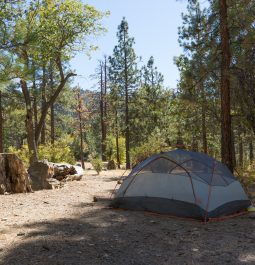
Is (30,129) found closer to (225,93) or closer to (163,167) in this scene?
(225,93)

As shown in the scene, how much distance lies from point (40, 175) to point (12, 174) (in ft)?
5.88

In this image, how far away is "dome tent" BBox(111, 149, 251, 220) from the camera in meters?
7.83

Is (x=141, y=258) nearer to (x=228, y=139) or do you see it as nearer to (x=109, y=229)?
(x=109, y=229)

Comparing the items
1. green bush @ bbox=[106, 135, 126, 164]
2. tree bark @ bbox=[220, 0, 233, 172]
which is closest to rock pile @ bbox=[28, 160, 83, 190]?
tree bark @ bbox=[220, 0, 233, 172]

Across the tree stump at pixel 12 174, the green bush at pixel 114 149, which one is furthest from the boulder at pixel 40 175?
the green bush at pixel 114 149

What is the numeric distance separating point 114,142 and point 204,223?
29.8 metres

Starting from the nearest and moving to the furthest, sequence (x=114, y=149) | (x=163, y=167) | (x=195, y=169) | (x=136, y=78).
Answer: (x=195, y=169)
(x=163, y=167)
(x=136, y=78)
(x=114, y=149)

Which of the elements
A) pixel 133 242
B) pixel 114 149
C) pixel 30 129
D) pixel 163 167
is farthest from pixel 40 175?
pixel 114 149

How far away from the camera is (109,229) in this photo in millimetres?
6766

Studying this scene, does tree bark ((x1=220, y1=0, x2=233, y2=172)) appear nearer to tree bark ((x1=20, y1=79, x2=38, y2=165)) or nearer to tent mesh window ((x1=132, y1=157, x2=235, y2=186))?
tent mesh window ((x1=132, y1=157, x2=235, y2=186))

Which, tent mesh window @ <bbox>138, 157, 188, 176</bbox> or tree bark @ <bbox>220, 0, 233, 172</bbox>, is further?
tree bark @ <bbox>220, 0, 233, 172</bbox>

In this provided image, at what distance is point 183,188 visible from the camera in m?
8.18

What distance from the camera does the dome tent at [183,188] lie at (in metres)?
7.83

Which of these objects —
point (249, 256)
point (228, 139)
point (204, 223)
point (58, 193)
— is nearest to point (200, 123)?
point (228, 139)
